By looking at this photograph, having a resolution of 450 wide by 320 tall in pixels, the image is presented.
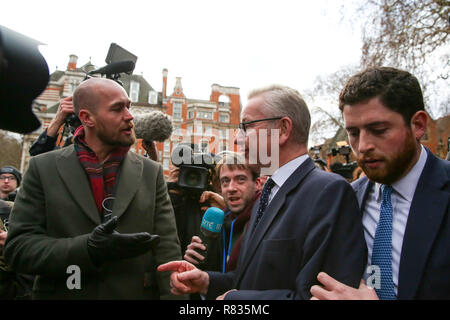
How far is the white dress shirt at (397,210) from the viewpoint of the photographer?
143 centimetres

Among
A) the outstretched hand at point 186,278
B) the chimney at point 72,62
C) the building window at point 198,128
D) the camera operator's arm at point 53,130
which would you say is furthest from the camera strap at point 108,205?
the chimney at point 72,62

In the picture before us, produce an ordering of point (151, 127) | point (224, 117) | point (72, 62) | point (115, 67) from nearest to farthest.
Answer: point (115, 67) < point (151, 127) < point (72, 62) < point (224, 117)

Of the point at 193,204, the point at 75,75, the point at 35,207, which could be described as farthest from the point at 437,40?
the point at 75,75

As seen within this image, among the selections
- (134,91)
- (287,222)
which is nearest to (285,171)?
(287,222)

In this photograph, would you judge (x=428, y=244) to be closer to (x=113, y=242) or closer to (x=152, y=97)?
(x=113, y=242)

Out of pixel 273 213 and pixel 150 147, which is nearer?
pixel 273 213

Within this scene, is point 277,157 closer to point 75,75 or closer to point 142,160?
point 142,160

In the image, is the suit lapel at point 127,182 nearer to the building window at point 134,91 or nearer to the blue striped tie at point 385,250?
the blue striped tie at point 385,250

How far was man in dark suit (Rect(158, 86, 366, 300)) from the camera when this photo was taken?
1.27 meters

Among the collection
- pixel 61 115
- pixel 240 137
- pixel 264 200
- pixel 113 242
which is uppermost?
pixel 61 115

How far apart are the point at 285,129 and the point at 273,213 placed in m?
0.48

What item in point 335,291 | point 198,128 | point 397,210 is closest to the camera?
point 335,291

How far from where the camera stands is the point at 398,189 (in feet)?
5.12

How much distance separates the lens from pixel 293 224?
1.39 metres
